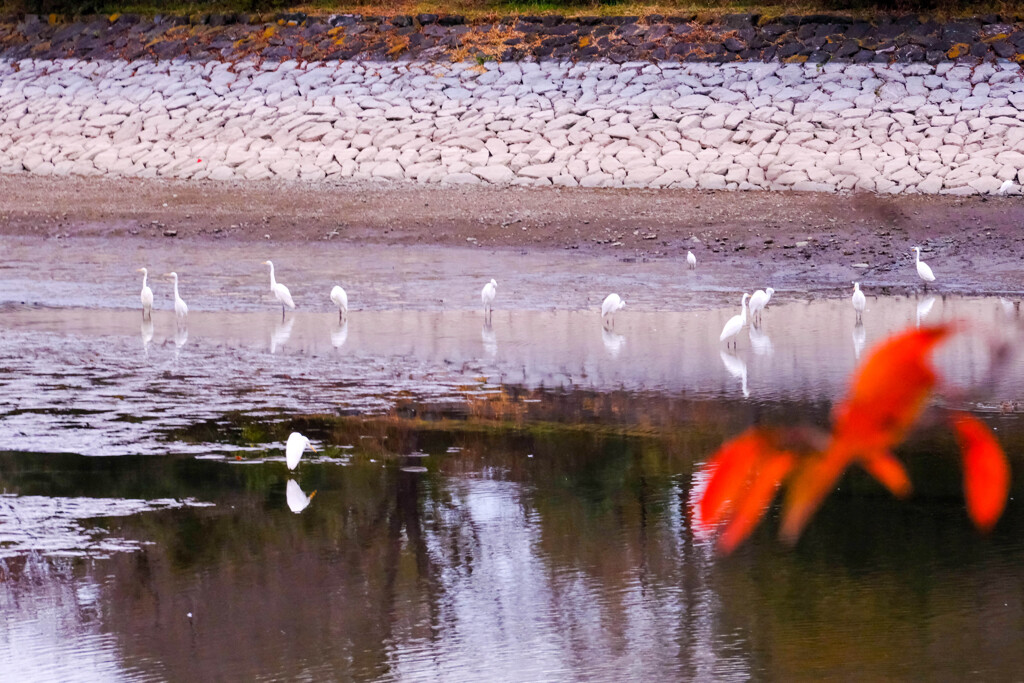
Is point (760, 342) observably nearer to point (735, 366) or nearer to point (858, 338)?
point (858, 338)

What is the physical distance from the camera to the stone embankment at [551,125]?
65.0 feet

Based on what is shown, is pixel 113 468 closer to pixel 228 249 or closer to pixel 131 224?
pixel 228 249

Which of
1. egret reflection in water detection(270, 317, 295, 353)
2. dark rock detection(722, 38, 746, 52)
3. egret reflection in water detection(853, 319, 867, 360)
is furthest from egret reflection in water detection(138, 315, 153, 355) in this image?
dark rock detection(722, 38, 746, 52)

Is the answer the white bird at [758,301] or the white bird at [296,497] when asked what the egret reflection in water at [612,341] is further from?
the white bird at [296,497]

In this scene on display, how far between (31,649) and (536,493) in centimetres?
281

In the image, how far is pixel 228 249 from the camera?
56.1 feet

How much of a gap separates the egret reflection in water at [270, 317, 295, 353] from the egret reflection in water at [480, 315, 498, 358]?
Result: 5.66 feet

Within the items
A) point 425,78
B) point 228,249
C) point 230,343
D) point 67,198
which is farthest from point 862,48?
point 230,343

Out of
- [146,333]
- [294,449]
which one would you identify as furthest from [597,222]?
[294,449]

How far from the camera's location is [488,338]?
1215 cm

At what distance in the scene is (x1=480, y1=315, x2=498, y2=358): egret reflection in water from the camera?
11.4m

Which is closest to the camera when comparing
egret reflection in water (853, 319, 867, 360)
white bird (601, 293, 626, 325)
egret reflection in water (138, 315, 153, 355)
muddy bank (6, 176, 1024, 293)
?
egret reflection in water (853, 319, 867, 360)

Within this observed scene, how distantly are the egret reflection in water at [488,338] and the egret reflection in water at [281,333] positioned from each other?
1727mm

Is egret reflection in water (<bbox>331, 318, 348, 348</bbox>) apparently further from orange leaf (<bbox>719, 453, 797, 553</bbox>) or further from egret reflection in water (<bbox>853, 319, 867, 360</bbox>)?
orange leaf (<bbox>719, 453, 797, 553</bbox>)
